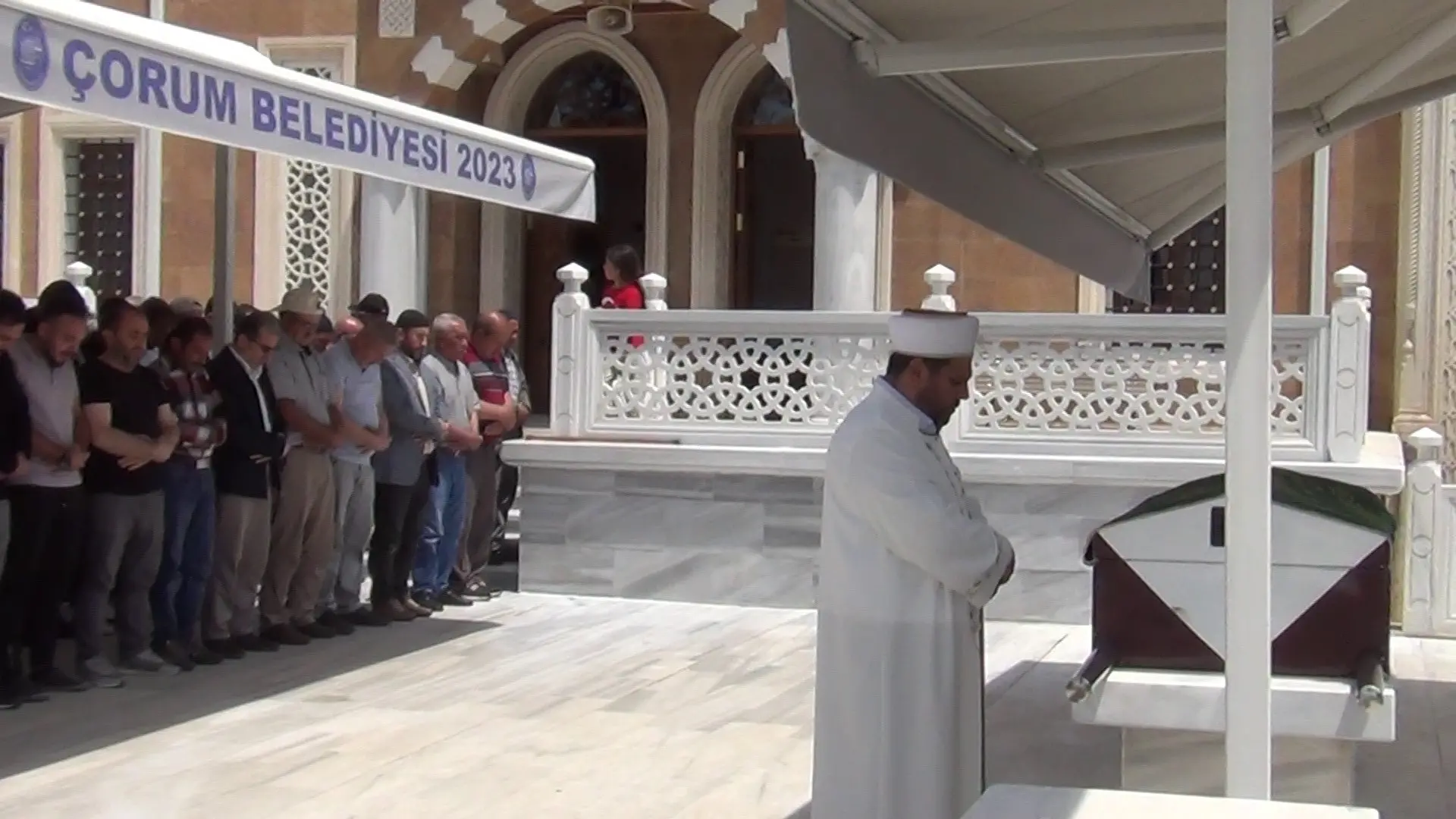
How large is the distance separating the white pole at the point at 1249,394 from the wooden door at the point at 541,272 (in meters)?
12.0

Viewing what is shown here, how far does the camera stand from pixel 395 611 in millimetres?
9328

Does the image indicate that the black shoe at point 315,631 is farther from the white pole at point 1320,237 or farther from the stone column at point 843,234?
the white pole at point 1320,237

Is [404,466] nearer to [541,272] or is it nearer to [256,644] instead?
[256,644]

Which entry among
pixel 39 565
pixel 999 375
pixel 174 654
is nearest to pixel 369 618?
pixel 174 654

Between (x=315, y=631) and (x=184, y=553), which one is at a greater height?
(x=184, y=553)

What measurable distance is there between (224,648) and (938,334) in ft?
15.4

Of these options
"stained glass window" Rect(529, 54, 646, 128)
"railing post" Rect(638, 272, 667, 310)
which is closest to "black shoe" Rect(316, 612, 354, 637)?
"railing post" Rect(638, 272, 667, 310)

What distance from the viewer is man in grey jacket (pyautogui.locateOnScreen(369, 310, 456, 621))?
9.09m

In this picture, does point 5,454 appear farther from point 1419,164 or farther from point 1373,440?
point 1419,164

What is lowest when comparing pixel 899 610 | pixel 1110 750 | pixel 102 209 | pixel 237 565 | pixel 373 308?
pixel 1110 750

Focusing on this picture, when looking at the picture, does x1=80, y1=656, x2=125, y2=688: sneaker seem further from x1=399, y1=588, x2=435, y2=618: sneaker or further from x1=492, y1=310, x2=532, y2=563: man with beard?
x1=492, y1=310, x2=532, y2=563: man with beard

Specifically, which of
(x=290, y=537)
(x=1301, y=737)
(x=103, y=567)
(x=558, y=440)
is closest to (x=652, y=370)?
(x=558, y=440)

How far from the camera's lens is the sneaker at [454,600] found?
991cm

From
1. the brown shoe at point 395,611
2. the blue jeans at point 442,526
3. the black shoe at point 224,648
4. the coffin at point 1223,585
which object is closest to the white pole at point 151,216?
the blue jeans at point 442,526
